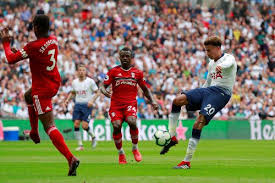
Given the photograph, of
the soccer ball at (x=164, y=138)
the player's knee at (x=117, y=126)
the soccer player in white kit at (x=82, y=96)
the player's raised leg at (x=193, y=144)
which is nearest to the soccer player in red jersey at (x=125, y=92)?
the player's knee at (x=117, y=126)

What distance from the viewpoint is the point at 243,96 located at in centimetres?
3703

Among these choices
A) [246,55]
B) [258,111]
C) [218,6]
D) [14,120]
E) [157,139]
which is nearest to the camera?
[157,139]

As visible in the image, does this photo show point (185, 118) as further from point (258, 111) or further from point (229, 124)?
point (258, 111)

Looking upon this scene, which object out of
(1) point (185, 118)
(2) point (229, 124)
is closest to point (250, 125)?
(2) point (229, 124)

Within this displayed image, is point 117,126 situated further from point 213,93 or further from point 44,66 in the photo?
point 44,66

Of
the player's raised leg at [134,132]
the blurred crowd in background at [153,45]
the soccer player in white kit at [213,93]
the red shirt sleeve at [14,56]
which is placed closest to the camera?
the red shirt sleeve at [14,56]

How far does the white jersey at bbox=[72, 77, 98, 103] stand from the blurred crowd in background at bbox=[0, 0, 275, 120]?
7.38 m

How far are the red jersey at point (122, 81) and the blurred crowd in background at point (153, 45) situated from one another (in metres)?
15.5

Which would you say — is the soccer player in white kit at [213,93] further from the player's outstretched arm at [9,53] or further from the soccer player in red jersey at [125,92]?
the player's outstretched arm at [9,53]

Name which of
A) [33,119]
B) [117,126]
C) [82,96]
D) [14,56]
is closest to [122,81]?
[117,126]

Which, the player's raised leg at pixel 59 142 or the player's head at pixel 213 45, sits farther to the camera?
the player's head at pixel 213 45

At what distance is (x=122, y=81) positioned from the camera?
16.2 m

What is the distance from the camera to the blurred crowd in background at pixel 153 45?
1320 inches

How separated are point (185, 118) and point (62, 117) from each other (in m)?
6.05
